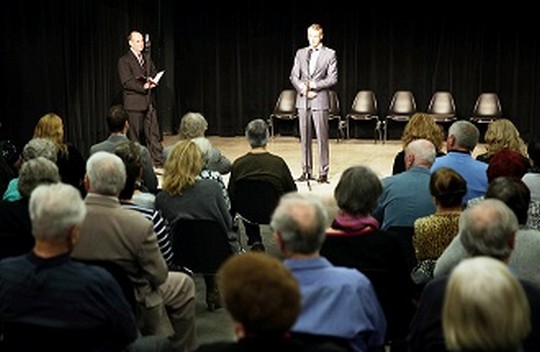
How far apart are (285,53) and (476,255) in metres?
10.9

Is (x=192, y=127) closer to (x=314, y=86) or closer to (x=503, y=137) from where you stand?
(x=503, y=137)

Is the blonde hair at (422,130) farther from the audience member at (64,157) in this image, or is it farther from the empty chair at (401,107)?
the empty chair at (401,107)

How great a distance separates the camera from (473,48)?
522 inches

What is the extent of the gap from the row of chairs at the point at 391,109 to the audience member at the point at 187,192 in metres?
7.80

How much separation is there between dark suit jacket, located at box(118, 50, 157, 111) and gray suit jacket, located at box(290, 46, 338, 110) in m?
1.89

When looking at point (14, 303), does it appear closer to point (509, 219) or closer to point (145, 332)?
point (145, 332)

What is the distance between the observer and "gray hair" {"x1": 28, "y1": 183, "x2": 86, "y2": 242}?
127 inches

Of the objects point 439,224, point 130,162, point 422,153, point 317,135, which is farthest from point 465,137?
point 317,135

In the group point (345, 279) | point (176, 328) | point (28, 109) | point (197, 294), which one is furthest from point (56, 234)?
point (28, 109)

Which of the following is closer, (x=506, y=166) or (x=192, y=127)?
(x=506, y=166)

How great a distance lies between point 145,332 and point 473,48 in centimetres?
999

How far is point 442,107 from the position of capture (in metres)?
12.9

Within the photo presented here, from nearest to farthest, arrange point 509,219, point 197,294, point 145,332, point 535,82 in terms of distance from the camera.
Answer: point 509,219, point 145,332, point 197,294, point 535,82

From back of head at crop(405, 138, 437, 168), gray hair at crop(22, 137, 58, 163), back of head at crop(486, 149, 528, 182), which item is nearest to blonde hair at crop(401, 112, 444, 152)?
back of head at crop(405, 138, 437, 168)
